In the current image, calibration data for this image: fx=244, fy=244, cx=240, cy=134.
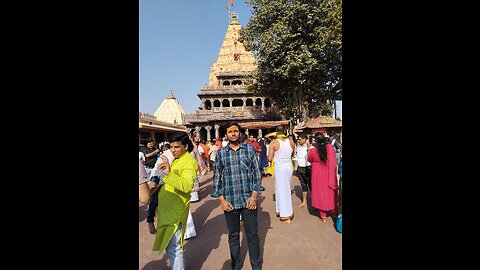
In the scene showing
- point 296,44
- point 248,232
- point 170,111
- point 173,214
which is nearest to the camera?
point 173,214

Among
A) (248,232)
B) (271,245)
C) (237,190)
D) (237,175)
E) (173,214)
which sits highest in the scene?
(237,175)

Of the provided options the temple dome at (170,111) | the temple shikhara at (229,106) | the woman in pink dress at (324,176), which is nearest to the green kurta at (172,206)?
the woman in pink dress at (324,176)

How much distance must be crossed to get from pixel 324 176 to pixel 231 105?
23740 millimetres

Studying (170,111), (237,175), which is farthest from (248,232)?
(170,111)

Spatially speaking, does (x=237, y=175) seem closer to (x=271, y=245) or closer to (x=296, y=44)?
(x=271, y=245)

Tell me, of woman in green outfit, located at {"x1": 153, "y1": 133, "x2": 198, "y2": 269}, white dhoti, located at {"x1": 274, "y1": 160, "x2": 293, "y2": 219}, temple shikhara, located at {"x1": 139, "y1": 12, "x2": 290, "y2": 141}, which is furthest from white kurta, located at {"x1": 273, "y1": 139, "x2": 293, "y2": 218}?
temple shikhara, located at {"x1": 139, "y1": 12, "x2": 290, "y2": 141}

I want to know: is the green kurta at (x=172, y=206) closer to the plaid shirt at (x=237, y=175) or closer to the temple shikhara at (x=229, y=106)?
the plaid shirt at (x=237, y=175)

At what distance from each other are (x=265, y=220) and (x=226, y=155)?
8.09 ft

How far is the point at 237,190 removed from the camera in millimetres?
2596
